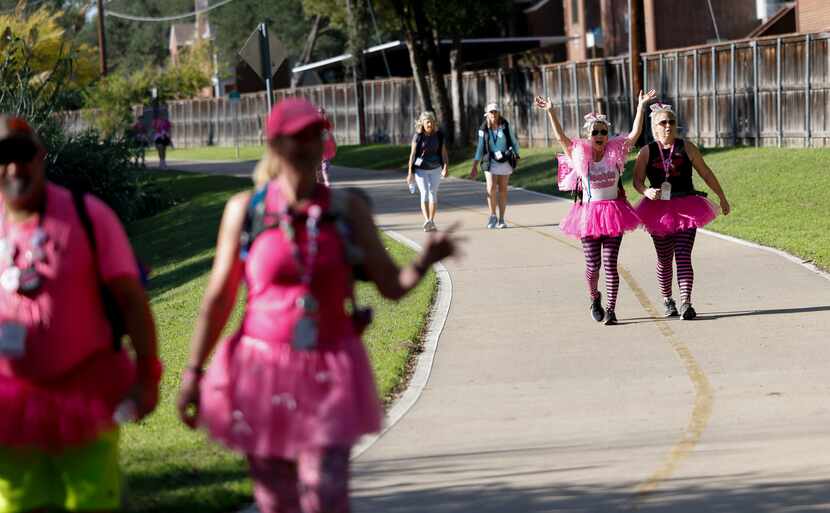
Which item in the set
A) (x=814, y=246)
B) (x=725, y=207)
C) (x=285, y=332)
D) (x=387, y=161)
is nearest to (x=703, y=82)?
(x=387, y=161)

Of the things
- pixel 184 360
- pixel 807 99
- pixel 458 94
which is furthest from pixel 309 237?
pixel 458 94

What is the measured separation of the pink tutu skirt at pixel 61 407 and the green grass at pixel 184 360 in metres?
0.46

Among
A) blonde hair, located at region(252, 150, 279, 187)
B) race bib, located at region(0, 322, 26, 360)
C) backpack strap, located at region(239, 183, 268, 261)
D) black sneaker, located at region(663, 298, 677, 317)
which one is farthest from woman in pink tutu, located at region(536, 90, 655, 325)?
race bib, located at region(0, 322, 26, 360)

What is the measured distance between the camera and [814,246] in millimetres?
16391

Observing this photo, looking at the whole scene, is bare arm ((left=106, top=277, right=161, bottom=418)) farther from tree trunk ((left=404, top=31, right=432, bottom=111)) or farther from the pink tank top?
tree trunk ((left=404, top=31, right=432, bottom=111))

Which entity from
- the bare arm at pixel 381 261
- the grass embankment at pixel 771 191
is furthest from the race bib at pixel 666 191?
the bare arm at pixel 381 261

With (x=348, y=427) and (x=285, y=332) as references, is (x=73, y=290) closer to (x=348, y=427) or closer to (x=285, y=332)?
(x=285, y=332)

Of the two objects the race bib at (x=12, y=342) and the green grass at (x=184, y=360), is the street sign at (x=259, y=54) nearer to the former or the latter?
the green grass at (x=184, y=360)

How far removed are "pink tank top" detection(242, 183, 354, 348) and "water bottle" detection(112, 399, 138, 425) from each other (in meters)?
0.44

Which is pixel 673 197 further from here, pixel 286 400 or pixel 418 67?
pixel 418 67

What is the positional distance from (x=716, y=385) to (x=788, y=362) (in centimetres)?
91

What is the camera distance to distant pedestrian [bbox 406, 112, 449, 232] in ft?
64.4

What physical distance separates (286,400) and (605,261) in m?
7.69

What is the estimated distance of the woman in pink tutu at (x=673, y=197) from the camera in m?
11.7
